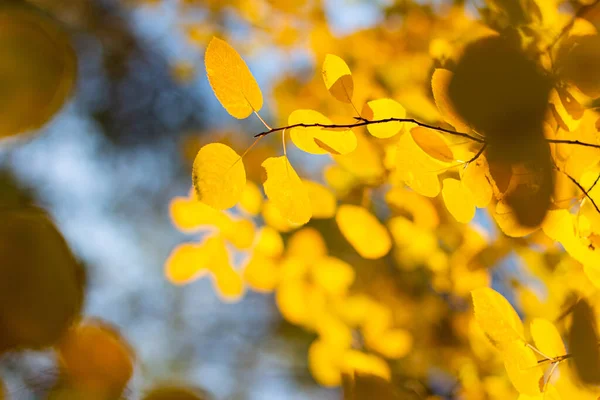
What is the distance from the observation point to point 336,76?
0.37 m

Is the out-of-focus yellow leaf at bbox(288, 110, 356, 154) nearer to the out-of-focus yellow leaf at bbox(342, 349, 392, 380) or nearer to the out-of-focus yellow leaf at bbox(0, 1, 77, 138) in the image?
the out-of-focus yellow leaf at bbox(0, 1, 77, 138)

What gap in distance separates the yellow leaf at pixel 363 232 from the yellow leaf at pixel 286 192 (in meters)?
0.21

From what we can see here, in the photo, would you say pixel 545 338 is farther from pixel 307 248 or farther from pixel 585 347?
pixel 307 248

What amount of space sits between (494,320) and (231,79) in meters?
0.28

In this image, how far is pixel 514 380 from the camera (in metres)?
0.38

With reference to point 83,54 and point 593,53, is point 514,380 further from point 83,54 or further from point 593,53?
point 83,54

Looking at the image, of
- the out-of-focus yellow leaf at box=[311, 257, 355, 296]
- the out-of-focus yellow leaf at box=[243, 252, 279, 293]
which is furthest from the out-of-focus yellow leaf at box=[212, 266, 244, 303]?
the out-of-focus yellow leaf at box=[311, 257, 355, 296]

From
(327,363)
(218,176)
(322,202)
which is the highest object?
(218,176)

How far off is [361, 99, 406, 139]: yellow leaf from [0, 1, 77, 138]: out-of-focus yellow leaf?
0.24 meters

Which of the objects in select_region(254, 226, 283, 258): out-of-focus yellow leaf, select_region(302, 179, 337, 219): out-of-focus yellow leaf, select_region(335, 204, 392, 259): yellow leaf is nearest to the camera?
select_region(335, 204, 392, 259): yellow leaf

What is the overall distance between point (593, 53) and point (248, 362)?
78.8 inches

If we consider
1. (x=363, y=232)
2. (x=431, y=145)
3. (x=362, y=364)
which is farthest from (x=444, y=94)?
(x=362, y=364)

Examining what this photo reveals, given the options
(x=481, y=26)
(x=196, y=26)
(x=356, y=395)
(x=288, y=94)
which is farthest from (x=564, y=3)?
(x=196, y=26)

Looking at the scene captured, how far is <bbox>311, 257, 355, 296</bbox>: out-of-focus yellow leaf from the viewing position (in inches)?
30.6
